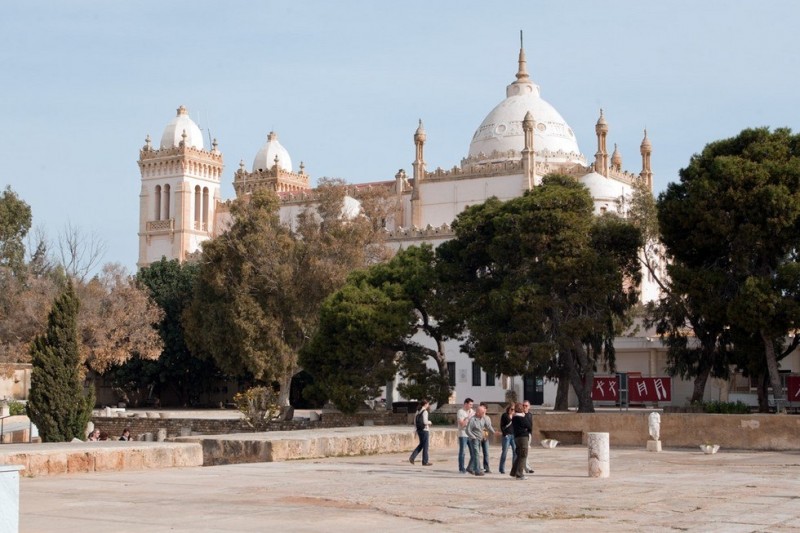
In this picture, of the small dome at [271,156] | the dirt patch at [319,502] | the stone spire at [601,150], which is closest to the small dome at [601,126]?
the stone spire at [601,150]

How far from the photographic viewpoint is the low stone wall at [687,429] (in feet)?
70.9

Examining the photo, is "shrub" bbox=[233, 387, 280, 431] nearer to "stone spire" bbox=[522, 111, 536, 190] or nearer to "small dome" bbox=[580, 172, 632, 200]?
"small dome" bbox=[580, 172, 632, 200]

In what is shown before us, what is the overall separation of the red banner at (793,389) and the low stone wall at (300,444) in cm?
1413

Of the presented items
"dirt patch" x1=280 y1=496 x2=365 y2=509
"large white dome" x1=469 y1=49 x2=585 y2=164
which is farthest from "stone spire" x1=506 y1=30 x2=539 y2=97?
"dirt patch" x1=280 y1=496 x2=365 y2=509

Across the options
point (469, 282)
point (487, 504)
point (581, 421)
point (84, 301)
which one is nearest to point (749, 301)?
point (581, 421)

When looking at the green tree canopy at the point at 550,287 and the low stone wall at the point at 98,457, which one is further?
the green tree canopy at the point at 550,287

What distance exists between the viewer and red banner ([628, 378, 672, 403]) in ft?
120

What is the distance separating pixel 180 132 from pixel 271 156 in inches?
277

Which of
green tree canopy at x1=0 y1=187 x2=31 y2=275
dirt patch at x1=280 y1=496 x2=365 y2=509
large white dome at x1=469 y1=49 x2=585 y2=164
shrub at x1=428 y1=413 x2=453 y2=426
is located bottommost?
shrub at x1=428 y1=413 x2=453 y2=426

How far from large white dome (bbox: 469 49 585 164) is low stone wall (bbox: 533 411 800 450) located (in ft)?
126

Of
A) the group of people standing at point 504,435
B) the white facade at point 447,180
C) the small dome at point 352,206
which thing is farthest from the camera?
the small dome at point 352,206

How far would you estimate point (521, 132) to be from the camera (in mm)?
62312

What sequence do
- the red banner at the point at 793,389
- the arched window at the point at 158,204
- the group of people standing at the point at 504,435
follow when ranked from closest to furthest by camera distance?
1. the group of people standing at the point at 504,435
2. the red banner at the point at 793,389
3. the arched window at the point at 158,204

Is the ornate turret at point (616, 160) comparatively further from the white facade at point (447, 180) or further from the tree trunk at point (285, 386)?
the tree trunk at point (285, 386)
